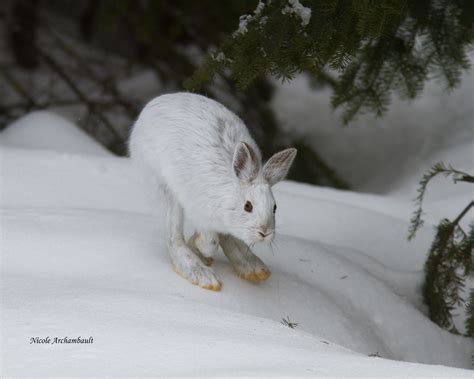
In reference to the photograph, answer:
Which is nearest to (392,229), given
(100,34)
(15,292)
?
(15,292)

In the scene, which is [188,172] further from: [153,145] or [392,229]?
[392,229]

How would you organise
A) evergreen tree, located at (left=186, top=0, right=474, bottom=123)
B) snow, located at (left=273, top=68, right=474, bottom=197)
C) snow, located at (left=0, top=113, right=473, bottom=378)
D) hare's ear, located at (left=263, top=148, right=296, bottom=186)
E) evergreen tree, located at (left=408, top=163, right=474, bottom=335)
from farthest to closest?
snow, located at (left=273, top=68, right=474, bottom=197), evergreen tree, located at (left=408, top=163, right=474, bottom=335), hare's ear, located at (left=263, top=148, right=296, bottom=186), evergreen tree, located at (left=186, top=0, right=474, bottom=123), snow, located at (left=0, top=113, right=473, bottom=378)

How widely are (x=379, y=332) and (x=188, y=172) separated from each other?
1.09 meters

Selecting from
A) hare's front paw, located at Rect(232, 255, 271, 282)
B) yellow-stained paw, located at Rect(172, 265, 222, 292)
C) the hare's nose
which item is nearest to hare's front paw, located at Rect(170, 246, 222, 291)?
yellow-stained paw, located at Rect(172, 265, 222, 292)

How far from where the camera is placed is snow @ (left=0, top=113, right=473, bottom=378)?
227 cm

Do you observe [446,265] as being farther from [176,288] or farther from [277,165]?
[176,288]

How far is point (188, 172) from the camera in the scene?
10.2 feet

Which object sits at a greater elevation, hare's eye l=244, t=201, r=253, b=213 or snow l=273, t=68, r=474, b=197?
hare's eye l=244, t=201, r=253, b=213

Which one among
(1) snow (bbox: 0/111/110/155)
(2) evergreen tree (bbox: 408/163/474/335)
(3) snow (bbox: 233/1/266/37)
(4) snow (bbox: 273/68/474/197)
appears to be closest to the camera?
(3) snow (bbox: 233/1/266/37)

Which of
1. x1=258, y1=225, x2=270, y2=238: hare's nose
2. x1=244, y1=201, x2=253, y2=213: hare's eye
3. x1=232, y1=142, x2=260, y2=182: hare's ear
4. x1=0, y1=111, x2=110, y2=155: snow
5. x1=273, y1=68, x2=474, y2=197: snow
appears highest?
x1=232, y1=142, x2=260, y2=182: hare's ear

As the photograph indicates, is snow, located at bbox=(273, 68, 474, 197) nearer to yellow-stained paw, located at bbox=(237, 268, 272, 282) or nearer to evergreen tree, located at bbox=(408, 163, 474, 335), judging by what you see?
evergreen tree, located at bbox=(408, 163, 474, 335)

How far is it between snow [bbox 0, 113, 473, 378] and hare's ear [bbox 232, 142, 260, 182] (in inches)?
17.4

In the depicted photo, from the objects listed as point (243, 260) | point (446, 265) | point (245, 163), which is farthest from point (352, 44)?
point (446, 265)

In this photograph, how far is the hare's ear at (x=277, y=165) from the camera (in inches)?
120
